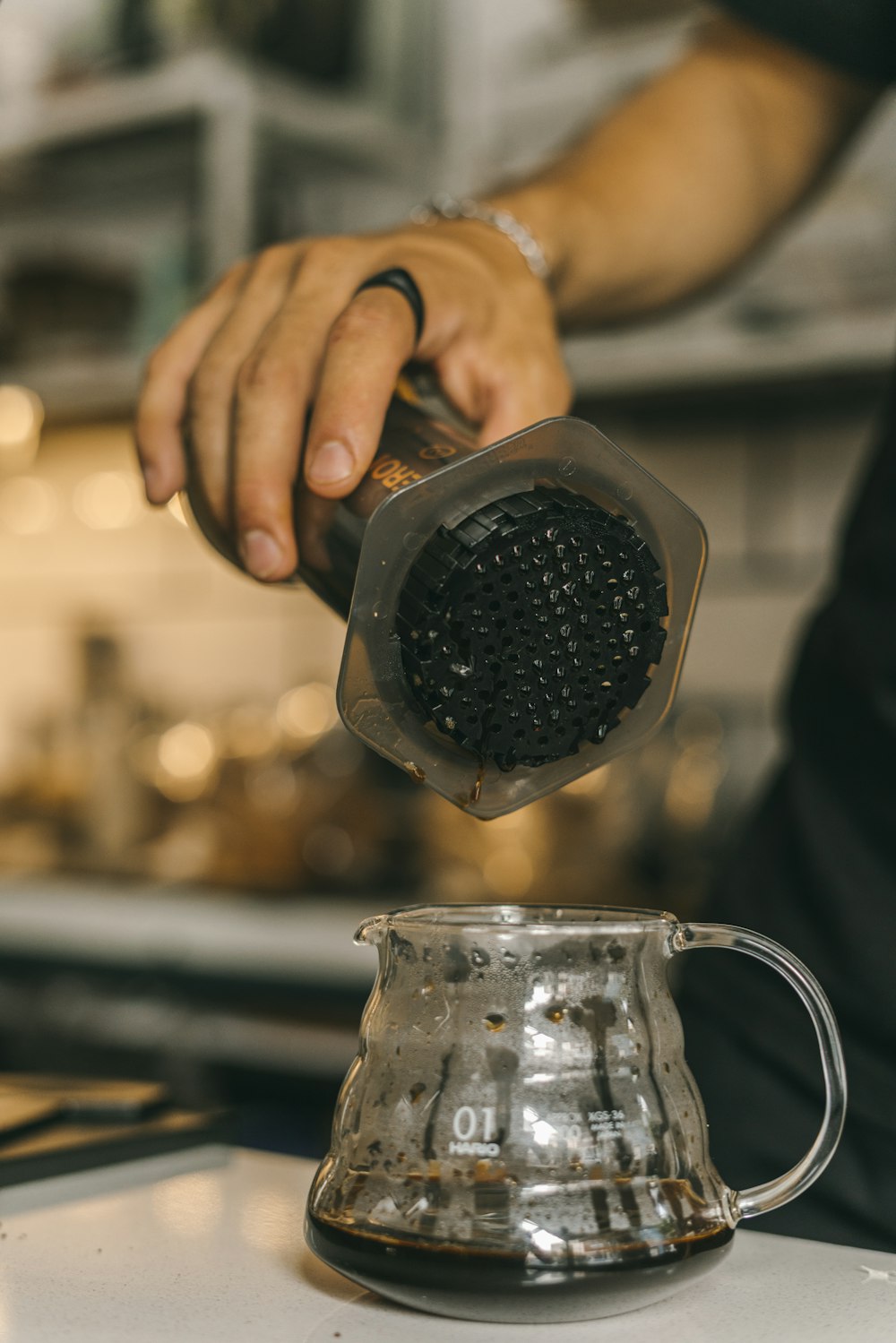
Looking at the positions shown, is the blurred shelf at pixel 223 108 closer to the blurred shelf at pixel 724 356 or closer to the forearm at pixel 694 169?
the blurred shelf at pixel 724 356

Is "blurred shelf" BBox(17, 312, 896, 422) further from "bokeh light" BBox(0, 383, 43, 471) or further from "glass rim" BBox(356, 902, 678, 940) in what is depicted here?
"glass rim" BBox(356, 902, 678, 940)

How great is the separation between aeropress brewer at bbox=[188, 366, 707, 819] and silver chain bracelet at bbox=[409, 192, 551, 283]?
0.23 metres

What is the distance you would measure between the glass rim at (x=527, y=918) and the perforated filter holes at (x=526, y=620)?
0.20 feet

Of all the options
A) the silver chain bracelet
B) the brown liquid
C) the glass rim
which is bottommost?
the brown liquid

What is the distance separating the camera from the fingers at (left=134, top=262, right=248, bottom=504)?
0.61m

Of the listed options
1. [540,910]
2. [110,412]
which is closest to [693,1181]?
[540,910]

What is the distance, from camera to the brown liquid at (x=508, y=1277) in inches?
15.3

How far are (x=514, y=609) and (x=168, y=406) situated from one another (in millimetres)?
224

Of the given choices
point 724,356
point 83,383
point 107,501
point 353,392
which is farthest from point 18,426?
point 353,392

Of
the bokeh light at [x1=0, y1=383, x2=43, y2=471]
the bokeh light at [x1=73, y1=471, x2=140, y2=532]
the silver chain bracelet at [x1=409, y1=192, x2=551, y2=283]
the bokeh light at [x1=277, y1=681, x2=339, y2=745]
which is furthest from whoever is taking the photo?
the bokeh light at [x1=73, y1=471, x2=140, y2=532]

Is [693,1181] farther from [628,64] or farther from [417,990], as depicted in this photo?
[628,64]

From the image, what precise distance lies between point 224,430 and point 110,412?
187 cm

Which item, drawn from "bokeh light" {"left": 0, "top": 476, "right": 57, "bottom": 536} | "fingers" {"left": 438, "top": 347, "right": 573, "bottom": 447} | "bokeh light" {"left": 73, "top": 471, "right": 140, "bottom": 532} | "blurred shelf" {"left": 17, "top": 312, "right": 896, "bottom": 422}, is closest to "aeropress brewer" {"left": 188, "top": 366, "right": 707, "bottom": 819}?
"fingers" {"left": 438, "top": 347, "right": 573, "bottom": 447}

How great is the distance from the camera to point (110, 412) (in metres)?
2.36
